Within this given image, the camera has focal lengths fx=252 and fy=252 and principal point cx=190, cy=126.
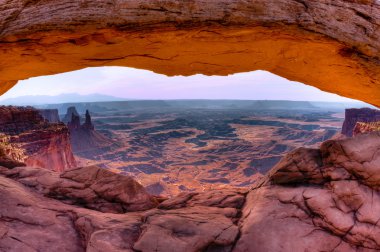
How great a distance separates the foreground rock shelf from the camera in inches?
190

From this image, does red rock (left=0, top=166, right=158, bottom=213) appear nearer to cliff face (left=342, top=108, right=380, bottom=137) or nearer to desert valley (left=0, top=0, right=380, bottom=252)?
desert valley (left=0, top=0, right=380, bottom=252)

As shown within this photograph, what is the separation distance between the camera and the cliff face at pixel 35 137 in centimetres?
2722

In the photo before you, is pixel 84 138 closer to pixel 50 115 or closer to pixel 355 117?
pixel 50 115

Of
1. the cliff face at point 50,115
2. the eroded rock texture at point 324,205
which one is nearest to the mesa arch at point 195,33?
the eroded rock texture at point 324,205

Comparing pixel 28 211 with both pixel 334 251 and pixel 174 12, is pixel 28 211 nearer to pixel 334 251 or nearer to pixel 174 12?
pixel 174 12

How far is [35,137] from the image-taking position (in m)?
29.0

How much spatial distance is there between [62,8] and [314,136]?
83.4 meters

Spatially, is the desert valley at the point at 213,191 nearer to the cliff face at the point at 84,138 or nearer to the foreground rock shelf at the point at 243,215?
the foreground rock shelf at the point at 243,215

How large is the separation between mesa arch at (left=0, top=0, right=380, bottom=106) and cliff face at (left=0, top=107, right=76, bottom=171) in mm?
23694

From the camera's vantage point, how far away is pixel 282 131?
9169 centimetres

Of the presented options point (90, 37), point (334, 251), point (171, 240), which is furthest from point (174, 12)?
point (334, 251)

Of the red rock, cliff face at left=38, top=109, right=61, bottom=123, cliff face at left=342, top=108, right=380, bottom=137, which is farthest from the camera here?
cliff face at left=38, top=109, right=61, bottom=123

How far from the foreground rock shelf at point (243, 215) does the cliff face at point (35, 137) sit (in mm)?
→ 22802

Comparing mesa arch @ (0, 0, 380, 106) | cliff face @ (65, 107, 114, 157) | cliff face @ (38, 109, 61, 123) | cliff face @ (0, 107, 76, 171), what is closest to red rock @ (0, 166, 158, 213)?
mesa arch @ (0, 0, 380, 106)
